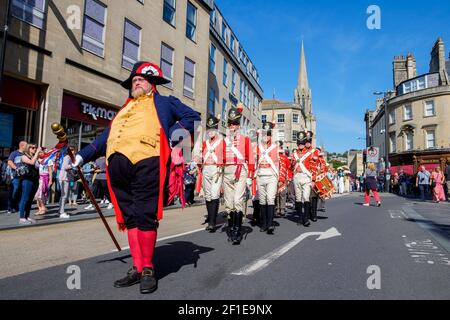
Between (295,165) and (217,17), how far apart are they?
2123cm

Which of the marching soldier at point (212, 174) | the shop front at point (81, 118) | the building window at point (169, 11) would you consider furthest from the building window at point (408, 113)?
the marching soldier at point (212, 174)

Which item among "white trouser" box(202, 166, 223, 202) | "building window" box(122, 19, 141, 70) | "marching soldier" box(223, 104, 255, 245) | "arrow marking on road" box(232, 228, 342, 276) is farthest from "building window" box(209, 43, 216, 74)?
"arrow marking on road" box(232, 228, 342, 276)

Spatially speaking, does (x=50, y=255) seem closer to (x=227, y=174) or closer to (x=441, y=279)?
(x=227, y=174)

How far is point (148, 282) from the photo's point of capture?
3.04 meters

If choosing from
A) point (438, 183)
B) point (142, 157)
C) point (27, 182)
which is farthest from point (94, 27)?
point (438, 183)

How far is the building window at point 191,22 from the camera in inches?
831

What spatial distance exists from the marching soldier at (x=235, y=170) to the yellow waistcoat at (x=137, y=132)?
264 centimetres

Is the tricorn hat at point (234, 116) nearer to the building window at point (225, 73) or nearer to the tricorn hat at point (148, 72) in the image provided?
the tricorn hat at point (148, 72)

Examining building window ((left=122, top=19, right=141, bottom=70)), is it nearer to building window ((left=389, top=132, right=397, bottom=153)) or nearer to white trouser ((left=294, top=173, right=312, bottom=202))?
white trouser ((left=294, top=173, right=312, bottom=202))

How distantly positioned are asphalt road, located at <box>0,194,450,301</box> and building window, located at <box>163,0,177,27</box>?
53.2 feet

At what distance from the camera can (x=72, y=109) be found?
13430 millimetres

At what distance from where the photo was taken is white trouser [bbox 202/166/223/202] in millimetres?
7301
